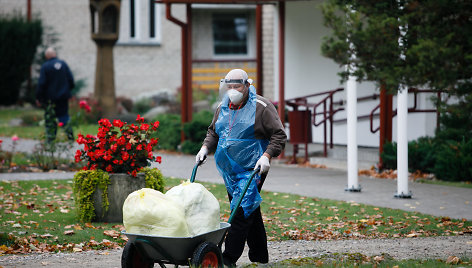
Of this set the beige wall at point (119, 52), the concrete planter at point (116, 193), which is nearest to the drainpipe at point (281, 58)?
the concrete planter at point (116, 193)

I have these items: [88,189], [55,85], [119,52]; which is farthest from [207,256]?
[119,52]

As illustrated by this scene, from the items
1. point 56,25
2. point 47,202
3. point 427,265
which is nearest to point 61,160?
point 47,202

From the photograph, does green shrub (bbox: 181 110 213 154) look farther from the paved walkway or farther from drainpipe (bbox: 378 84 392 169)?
drainpipe (bbox: 378 84 392 169)

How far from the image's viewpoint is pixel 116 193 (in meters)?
9.11

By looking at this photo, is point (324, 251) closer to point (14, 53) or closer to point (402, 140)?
point (402, 140)

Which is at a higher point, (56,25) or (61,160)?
(56,25)

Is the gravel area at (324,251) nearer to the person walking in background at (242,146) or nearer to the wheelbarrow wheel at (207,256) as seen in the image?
the person walking in background at (242,146)

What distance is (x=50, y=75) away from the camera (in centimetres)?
1686

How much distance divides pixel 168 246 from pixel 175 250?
0.08m

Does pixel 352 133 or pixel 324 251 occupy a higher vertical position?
pixel 352 133

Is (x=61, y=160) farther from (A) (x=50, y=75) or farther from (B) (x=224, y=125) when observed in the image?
(B) (x=224, y=125)

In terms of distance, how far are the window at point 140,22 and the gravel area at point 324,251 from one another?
2261 centimetres

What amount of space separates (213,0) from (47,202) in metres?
6.77

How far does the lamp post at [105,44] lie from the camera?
23141 mm
